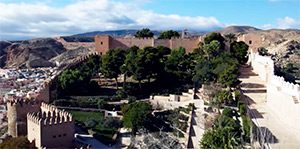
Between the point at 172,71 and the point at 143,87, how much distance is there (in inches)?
53.5

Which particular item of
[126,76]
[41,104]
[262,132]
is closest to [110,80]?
[126,76]

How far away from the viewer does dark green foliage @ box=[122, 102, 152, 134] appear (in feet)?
48.3

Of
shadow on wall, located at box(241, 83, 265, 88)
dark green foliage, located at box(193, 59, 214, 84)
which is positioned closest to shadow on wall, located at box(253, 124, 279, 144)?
shadow on wall, located at box(241, 83, 265, 88)

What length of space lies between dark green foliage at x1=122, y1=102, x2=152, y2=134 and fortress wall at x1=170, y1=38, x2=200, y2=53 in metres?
9.65

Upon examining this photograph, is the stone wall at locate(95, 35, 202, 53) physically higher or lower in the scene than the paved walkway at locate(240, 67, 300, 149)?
higher

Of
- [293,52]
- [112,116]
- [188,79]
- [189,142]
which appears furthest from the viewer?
[293,52]

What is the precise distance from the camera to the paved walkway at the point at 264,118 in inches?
465

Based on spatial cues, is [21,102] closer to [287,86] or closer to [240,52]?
[287,86]

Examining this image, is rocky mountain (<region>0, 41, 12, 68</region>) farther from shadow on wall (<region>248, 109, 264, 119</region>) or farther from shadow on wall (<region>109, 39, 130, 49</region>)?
shadow on wall (<region>248, 109, 264, 119</region>)

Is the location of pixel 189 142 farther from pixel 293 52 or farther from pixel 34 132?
pixel 293 52

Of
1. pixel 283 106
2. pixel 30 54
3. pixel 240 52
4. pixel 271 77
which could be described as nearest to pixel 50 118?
pixel 283 106

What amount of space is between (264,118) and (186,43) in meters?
11.2

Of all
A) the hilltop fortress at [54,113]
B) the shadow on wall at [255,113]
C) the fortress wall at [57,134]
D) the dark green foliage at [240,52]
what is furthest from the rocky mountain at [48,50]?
the fortress wall at [57,134]

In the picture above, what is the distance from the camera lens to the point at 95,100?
1797 centimetres
